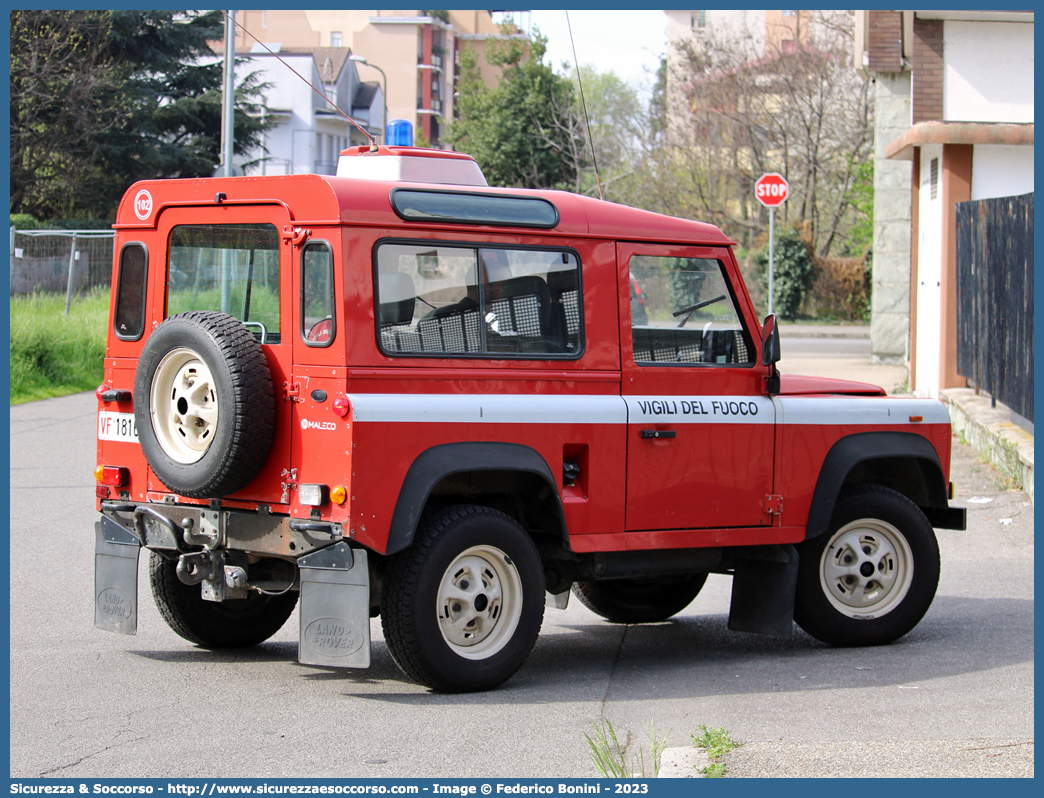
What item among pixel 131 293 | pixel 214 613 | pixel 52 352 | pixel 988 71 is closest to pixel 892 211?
pixel 988 71

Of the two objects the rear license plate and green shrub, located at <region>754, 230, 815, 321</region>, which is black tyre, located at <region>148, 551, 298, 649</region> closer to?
the rear license plate

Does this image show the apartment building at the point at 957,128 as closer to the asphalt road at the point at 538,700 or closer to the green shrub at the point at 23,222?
the asphalt road at the point at 538,700

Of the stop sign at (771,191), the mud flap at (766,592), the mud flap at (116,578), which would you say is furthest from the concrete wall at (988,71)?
the mud flap at (116,578)

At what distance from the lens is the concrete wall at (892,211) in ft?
74.0

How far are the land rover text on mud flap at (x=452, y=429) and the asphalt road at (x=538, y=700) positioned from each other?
29 cm

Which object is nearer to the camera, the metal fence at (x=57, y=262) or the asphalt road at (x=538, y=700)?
the asphalt road at (x=538, y=700)

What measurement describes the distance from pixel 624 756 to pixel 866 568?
283cm

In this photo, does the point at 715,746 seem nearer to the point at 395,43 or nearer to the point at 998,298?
the point at 998,298

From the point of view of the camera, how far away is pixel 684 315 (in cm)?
684

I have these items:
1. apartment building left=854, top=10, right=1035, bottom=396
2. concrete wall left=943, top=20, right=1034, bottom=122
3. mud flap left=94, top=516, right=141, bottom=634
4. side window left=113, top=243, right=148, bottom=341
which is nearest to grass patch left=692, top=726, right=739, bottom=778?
mud flap left=94, top=516, right=141, bottom=634

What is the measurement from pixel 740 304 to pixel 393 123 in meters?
2.13

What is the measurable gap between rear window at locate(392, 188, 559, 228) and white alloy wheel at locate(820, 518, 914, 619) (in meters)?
2.56

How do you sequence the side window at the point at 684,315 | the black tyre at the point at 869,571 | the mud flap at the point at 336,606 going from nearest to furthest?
the mud flap at the point at 336,606 → the side window at the point at 684,315 → the black tyre at the point at 869,571

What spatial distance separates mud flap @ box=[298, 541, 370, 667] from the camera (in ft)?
18.2
